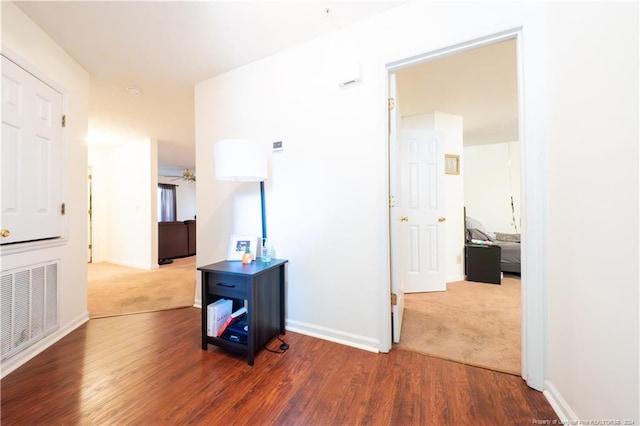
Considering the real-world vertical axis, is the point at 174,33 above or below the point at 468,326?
above

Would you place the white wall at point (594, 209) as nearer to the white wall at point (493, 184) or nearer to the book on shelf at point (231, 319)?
the book on shelf at point (231, 319)

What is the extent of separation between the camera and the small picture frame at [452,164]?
3.62 metres

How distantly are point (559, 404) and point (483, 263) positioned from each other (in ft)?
8.56

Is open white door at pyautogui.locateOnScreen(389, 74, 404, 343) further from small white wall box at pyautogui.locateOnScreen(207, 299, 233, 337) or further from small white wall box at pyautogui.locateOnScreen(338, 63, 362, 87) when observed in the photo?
small white wall box at pyautogui.locateOnScreen(207, 299, 233, 337)

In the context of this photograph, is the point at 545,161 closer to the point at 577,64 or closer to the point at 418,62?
the point at 577,64

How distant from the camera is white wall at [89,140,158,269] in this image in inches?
174

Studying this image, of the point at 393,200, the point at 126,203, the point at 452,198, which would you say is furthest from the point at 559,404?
the point at 126,203

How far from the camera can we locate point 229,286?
5.43 feet

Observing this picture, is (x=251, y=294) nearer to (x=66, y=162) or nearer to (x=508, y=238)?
(x=66, y=162)

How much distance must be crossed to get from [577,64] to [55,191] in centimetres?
338

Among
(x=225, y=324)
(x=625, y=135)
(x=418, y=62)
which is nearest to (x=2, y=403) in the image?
(x=225, y=324)

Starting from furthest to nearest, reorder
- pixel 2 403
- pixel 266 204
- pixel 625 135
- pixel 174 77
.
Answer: pixel 174 77
pixel 266 204
pixel 2 403
pixel 625 135

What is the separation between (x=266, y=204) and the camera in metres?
2.13

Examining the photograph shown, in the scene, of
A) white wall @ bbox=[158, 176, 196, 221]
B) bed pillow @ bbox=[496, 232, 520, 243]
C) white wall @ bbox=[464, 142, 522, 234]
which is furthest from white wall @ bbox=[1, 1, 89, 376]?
white wall @ bbox=[158, 176, 196, 221]
